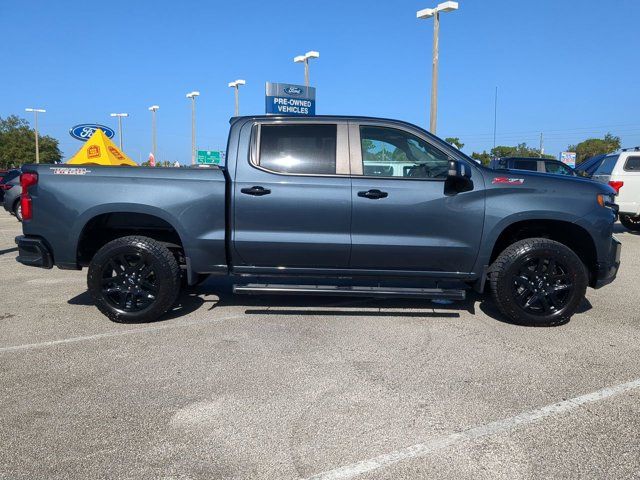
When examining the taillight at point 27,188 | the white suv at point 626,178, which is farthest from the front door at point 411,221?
the white suv at point 626,178

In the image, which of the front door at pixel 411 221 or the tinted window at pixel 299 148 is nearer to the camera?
the front door at pixel 411 221

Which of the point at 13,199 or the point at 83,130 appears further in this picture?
the point at 83,130

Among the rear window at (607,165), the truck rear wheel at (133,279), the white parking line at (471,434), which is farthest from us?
the rear window at (607,165)

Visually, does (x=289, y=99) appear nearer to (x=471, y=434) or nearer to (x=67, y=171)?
(x=67, y=171)

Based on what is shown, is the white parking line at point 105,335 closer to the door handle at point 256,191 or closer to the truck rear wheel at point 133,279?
the truck rear wheel at point 133,279

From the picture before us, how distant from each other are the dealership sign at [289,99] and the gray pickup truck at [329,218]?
1519 cm

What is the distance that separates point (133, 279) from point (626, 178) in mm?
11868

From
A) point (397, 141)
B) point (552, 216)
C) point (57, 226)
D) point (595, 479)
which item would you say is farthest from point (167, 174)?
point (595, 479)

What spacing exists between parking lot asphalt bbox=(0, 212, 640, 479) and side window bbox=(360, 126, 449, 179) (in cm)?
147

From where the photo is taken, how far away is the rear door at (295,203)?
183 inches

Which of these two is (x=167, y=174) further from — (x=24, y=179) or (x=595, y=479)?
(x=595, y=479)

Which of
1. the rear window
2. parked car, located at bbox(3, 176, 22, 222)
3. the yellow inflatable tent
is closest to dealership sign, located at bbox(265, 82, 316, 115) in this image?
the yellow inflatable tent

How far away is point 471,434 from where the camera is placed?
2.88 metres

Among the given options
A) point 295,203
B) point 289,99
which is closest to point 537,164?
point 289,99
